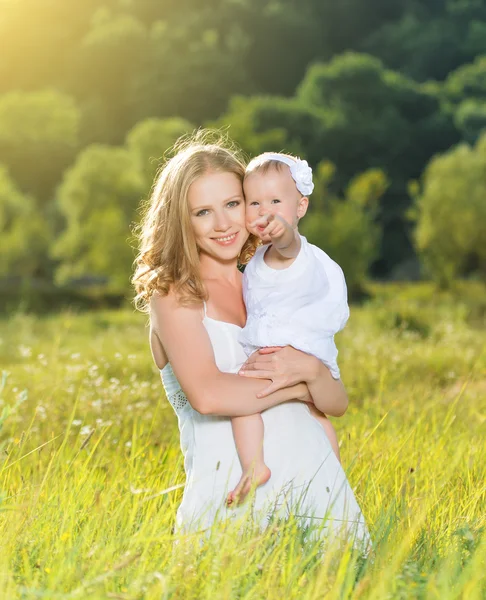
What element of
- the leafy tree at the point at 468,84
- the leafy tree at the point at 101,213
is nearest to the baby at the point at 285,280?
the leafy tree at the point at 101,213

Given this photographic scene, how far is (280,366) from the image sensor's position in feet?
9.71

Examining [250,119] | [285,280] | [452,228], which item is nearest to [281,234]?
[285,280]

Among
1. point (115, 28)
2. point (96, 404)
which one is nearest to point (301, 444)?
point (96, 404)

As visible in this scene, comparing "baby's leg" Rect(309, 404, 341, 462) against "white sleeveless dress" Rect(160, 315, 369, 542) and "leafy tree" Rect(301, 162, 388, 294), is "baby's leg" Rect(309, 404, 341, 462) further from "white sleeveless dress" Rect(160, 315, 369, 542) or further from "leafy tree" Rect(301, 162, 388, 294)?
"leafy tree" Rect(301, 162, 388, 294)

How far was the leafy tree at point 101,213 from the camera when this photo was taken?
26625mm

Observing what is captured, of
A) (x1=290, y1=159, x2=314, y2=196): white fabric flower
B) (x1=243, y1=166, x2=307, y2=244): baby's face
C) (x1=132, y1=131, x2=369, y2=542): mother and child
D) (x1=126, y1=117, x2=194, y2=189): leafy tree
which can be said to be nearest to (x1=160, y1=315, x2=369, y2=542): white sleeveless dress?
(x1=132, y1=131, x2=369, y2=542): mother and child

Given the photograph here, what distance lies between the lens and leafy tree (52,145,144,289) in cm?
2662

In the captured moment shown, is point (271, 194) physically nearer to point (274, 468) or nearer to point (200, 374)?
point (200, 374)

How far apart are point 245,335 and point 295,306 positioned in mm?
211

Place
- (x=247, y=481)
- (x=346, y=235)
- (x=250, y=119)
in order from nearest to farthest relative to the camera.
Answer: (x=247, y=481), (x=346, y=235), (x=250, y=119)

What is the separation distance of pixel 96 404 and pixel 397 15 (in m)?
61.8

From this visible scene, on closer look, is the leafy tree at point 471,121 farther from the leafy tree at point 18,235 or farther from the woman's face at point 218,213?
the woman's face at point 218,213

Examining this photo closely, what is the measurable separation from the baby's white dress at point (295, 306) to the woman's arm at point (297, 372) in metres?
0.04

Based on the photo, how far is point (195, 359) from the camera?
2.95 m
